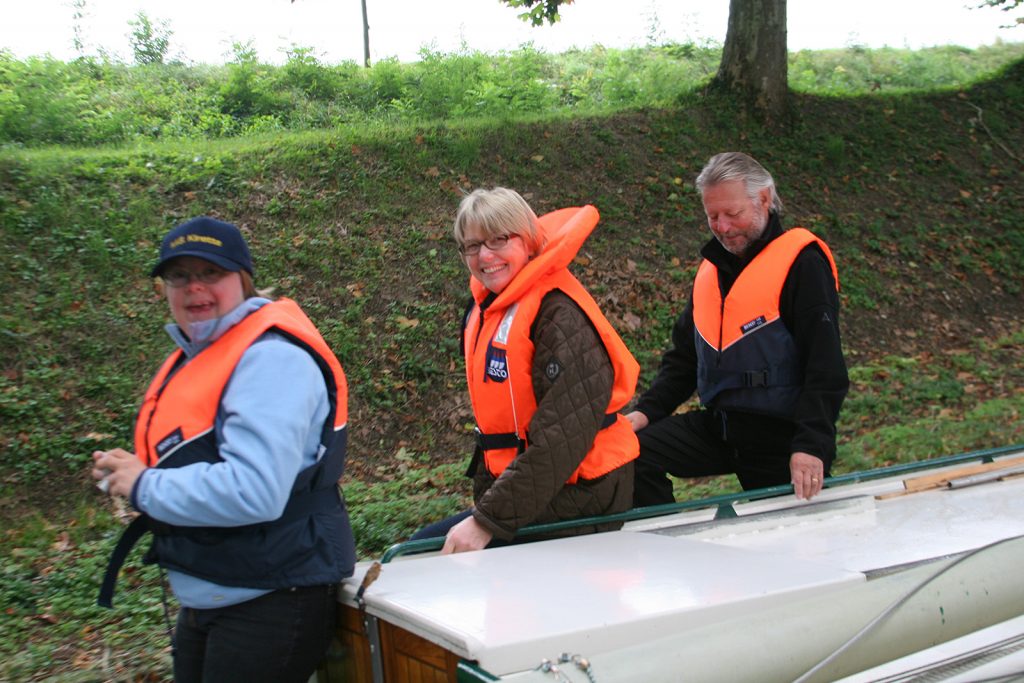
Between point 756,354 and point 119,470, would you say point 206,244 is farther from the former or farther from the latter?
point 756,354

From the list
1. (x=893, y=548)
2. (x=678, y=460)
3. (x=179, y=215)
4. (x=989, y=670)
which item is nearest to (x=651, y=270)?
(x=179, y=215)

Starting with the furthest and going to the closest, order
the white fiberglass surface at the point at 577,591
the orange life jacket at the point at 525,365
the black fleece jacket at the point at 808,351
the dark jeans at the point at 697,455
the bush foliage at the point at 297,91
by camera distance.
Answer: the bush foliage at the point at 297,91 → the dark jeans at the point at 697,455 → the black fleece jacket at the point at 808,351 → the orange life jacket at the point at 525,365 → the white fiberglass surface at the point at 577,591

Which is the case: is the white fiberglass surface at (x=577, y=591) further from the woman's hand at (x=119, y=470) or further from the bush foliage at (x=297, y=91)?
the bush foliage at (x=297, y=91)

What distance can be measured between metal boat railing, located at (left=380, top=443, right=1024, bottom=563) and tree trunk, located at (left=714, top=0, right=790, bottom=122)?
8188 mm

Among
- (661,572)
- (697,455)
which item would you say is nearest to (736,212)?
(697,455)

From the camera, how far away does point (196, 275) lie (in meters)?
2.36

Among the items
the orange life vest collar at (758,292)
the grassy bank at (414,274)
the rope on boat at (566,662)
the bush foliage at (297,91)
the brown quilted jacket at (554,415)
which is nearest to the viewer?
the rope on boat at (566,662)

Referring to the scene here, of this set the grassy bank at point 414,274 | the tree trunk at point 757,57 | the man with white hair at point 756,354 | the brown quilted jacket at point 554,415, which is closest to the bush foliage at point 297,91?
the tree trunk at point 757,57

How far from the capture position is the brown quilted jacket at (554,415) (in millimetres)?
2760

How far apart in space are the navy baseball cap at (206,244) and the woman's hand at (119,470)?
1.46 ft

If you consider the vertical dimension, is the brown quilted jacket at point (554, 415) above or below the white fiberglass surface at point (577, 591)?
above

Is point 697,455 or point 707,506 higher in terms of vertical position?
point 697,455

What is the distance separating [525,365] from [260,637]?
3.45 ft

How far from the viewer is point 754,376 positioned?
3590mm
